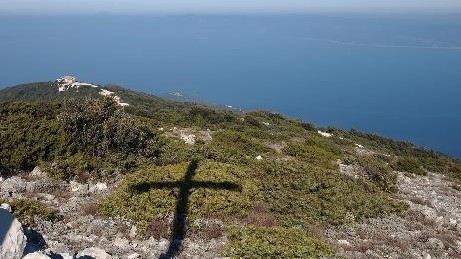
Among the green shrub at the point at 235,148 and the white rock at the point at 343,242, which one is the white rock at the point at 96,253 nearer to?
the white rock at the point at 343,242

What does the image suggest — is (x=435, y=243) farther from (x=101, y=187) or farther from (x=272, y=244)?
(x=101, y=187)

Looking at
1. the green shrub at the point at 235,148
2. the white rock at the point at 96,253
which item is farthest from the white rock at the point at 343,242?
the green shrub at the point at 235,148

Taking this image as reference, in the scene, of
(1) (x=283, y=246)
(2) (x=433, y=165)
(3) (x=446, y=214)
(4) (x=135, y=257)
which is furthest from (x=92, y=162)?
(2) (x=433, y=165)

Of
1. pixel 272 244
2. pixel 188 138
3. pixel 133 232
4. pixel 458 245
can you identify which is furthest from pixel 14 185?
pixel 458 245

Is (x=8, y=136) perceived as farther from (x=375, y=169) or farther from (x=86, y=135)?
(x=375, y=169)

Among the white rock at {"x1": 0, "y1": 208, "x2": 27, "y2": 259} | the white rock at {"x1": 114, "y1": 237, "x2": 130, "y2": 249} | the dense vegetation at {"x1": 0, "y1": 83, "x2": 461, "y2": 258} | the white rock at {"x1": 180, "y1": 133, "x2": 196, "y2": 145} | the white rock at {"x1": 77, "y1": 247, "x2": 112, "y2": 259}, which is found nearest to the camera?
the white rock at {"x1": 0, "y1": 208, "x2": 27, "y2": 259}

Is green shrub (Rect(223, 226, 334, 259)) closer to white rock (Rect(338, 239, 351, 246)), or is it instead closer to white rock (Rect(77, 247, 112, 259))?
white rock (Rect(338, 239, 351, 246))

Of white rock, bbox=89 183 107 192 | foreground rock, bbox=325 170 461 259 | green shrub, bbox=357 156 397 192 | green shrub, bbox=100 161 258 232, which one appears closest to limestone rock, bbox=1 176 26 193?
white rock, bbox=89 183 107 192
